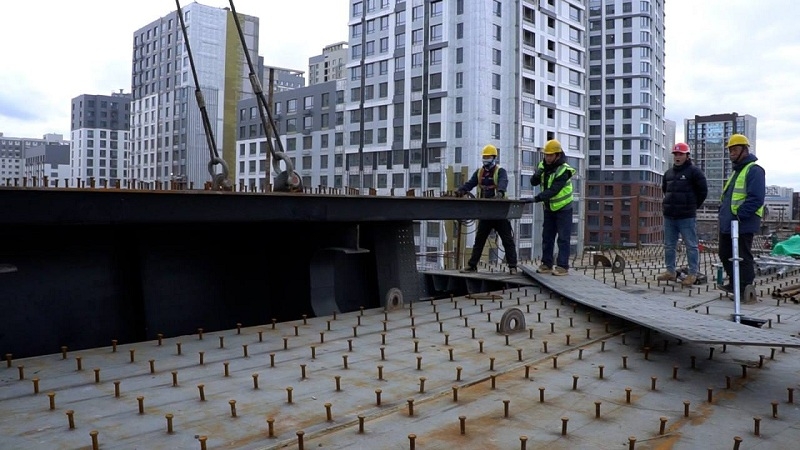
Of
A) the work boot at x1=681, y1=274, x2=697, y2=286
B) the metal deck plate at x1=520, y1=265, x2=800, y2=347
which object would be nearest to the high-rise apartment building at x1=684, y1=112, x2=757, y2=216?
the work boot at x1=681, y1=274, x2=697, y2=286

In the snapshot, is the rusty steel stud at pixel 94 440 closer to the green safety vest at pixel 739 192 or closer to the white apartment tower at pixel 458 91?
the green safety vest at pixel 739 192

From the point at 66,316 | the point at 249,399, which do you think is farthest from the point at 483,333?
the point at 66,316

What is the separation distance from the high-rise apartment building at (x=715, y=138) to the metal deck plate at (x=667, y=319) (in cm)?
9128

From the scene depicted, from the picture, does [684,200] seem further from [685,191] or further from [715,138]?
[715,138]

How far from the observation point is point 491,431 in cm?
400

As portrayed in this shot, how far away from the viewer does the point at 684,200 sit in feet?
35.0

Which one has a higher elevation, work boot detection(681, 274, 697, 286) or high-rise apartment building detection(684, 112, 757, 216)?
high-rise apartment building detection(684, 112, 757, 216)

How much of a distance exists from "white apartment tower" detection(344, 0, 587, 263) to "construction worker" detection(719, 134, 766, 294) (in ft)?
107

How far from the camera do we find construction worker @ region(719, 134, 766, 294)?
8.74 meters

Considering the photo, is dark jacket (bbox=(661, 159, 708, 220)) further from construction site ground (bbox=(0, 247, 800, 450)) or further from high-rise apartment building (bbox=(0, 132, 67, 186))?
high-rise apartment building (bbox=(0, 132, 67, 186))

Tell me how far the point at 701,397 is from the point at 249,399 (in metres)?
3.53

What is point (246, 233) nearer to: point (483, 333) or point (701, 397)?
point (483, 333)

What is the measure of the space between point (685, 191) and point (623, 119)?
62.6 metres

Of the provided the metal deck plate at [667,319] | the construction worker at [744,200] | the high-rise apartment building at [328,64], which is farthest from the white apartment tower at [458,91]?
the high-rise apartment building at [328,64]
